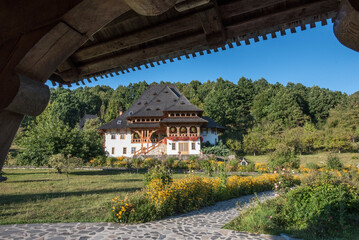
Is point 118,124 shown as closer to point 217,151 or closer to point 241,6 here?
point 217,151

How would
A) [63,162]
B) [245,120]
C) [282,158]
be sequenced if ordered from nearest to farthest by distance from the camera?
[63,162] → [282,158] → [245,120]

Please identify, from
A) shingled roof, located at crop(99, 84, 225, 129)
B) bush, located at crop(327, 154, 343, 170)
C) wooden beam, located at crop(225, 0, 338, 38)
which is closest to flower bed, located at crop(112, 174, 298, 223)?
wooden beam, located at crop(225, 0, 338, 38)

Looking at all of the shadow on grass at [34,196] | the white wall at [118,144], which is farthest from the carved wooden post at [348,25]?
the white wall at [118,144]

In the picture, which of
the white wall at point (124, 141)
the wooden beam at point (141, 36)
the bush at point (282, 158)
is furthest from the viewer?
the white wall at point (124, 141)

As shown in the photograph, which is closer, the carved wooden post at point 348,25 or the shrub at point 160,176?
the carved wooden post at point 348,25

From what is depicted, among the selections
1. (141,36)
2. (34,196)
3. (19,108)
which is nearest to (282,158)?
(34,196)

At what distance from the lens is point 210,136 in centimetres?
3550

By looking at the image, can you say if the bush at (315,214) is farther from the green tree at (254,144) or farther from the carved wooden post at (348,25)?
the green tree at (254,144)

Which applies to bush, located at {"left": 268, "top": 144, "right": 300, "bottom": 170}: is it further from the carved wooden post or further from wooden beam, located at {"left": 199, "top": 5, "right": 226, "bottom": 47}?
the carved wooden post

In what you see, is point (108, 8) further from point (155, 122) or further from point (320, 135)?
point (320, 135)

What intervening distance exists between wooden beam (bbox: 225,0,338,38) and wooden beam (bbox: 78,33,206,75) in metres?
0.50

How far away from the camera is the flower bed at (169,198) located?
21.8 feet

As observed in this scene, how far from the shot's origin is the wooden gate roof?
280 cm

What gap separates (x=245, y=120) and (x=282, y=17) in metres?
51.1
